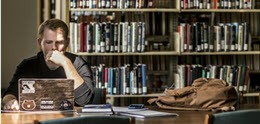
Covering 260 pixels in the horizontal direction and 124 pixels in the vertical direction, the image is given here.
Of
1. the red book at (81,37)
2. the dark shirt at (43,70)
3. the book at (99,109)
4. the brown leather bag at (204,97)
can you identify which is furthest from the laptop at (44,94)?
the red book at (81,37)

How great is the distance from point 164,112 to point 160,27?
2.22m

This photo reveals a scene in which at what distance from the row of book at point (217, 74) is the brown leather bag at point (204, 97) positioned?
1.85 metres

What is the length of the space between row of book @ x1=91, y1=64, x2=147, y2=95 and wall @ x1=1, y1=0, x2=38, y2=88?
0.68m

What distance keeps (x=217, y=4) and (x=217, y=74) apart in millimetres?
654

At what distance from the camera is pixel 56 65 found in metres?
3.46

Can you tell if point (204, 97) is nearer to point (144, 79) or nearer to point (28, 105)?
point (28, 105)

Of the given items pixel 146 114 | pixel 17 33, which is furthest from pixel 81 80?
pixel 17 33

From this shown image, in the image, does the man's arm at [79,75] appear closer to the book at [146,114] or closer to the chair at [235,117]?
the book at [146,114]

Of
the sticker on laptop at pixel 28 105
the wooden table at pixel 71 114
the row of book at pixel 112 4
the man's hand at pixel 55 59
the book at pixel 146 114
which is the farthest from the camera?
the row of book at pixel 112 4

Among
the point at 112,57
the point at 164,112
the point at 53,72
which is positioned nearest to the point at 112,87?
the point at 112,57

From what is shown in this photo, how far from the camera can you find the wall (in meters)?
4.90

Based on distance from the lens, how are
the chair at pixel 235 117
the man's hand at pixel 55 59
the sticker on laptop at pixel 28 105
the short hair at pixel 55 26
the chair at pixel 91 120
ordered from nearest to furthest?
the chair at pixel 91 120, the chair at pixel 235 117, the sticker on laptop at pixel 28 105, the man's hand at pixel 55 59, the short hair at pixel 55 26

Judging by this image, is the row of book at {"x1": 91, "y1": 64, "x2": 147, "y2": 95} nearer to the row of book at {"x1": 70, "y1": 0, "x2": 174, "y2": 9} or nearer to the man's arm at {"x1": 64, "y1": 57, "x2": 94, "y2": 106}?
the row of book at {"x1": 70, "y1": 0, "x2": 174, "y2": 9}

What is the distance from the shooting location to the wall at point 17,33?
4898mm
